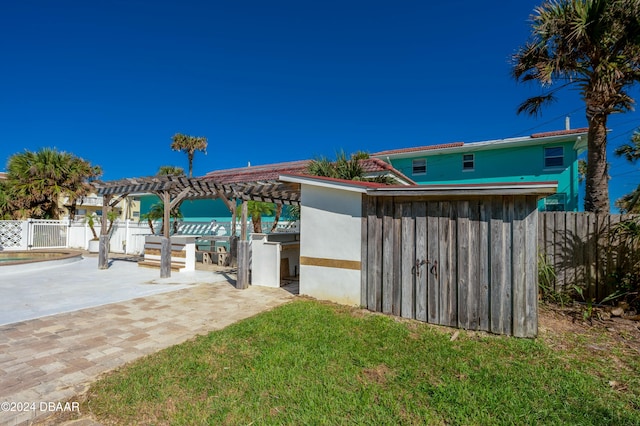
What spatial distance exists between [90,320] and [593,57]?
495 inches

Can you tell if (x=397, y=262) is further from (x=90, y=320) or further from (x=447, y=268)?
(x=90, y=320)

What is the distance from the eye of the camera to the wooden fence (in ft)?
19.2

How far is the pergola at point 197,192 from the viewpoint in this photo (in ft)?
27.2

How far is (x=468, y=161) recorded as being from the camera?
1866 cm

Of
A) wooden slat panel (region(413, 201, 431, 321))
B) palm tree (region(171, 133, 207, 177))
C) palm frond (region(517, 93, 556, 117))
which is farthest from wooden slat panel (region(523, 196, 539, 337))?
palm tree (region(171, 133, 207, 177))

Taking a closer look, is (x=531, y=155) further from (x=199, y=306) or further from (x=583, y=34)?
(x=199, y=306)

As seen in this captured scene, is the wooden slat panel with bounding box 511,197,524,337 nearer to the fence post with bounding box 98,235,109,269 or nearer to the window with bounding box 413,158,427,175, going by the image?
the fence post with bounding box 98,235,109,269

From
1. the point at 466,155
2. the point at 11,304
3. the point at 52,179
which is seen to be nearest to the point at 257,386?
the point at 11,304

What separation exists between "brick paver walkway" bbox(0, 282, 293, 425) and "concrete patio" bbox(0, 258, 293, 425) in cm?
1

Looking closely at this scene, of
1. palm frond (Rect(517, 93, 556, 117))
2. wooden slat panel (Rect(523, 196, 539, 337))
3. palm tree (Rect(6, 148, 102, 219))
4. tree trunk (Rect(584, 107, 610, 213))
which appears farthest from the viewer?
palm tree (Rect(6, 148, 102, 219))

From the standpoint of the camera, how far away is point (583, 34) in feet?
24.1

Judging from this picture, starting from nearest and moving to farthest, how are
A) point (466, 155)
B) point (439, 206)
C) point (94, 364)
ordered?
1. point (94, 364)
2. point (439, 206)
3. point (466, 155)

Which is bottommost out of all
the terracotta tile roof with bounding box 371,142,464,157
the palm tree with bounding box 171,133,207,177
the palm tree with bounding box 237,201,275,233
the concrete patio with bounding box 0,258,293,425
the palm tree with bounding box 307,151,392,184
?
the concrete patio with bounding box 0,258,293,425

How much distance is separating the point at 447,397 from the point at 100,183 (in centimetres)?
1274
